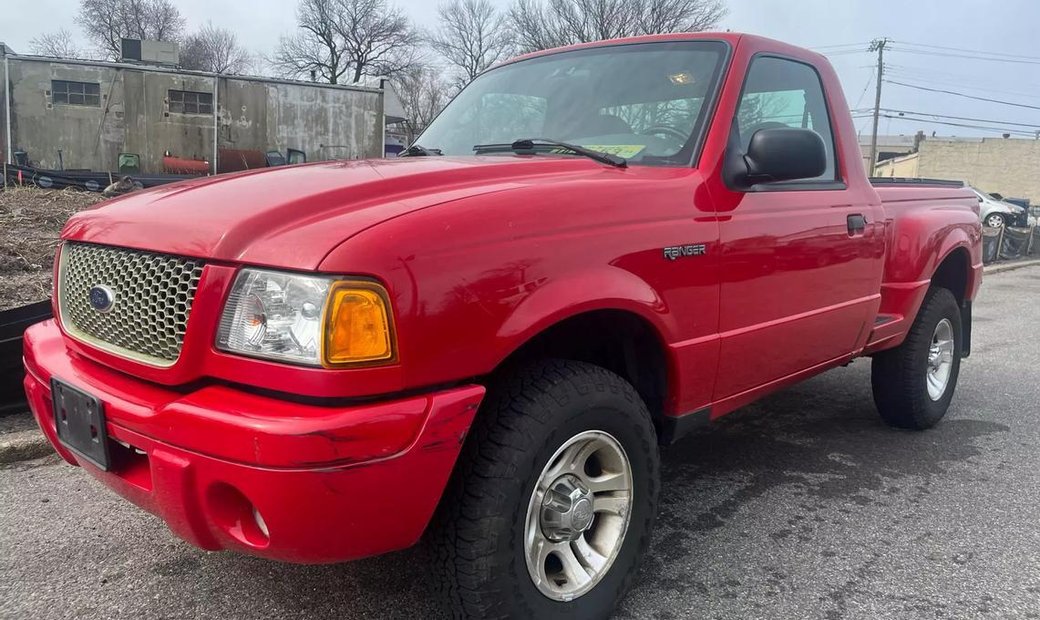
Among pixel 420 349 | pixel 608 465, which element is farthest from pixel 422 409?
pixel 608 465

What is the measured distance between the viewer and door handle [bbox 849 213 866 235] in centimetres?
333

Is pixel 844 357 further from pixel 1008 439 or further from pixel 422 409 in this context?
pixel 422 409

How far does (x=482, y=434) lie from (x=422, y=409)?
28 cm

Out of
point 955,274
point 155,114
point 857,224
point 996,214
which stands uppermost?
point 155,114

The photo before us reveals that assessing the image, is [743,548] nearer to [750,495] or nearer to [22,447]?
[750,495]

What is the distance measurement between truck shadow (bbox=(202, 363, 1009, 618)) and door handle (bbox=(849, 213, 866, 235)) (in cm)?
118

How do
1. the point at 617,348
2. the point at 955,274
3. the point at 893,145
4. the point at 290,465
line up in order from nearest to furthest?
1. the point at 290,465
2. the point at 617,348
3. the point at 955,274
4. the point at 893,145

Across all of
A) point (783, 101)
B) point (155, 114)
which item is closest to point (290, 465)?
point (783, 101)

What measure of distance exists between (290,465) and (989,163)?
62154 mm

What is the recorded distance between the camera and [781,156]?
2607 millimetres

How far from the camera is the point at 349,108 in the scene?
25.9 meters

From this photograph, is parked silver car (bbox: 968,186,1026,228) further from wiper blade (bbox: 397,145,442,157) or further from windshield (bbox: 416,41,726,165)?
wiper blade (bbox: 397,145,442,157)

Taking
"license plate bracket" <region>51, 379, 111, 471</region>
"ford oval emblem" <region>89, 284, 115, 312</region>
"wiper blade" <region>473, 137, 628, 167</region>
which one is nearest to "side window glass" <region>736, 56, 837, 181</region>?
"wiper blade" <region>473, 137, 628, 167</region>

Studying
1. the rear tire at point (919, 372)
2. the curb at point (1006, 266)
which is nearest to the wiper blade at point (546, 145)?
the rear tire at point (919, 372)
